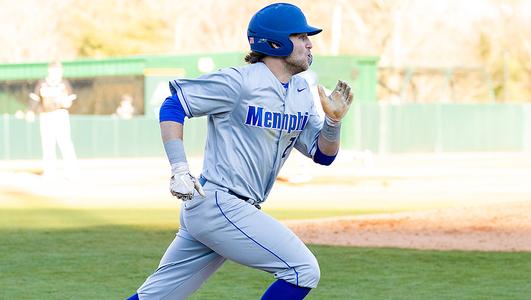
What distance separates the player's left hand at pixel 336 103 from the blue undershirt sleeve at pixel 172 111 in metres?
0.67

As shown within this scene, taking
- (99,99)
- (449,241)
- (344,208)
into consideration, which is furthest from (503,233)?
(99,99)

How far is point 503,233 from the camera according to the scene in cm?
1204

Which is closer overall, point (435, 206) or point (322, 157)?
point (322, 157)

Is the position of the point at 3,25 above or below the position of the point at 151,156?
above

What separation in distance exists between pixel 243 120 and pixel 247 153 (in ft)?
0.51

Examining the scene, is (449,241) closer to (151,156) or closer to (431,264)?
(431,264)

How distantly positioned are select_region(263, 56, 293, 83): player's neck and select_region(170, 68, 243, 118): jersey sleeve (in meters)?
0.26

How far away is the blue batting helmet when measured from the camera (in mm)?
5457

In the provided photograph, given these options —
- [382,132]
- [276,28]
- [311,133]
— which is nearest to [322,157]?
[311,133]

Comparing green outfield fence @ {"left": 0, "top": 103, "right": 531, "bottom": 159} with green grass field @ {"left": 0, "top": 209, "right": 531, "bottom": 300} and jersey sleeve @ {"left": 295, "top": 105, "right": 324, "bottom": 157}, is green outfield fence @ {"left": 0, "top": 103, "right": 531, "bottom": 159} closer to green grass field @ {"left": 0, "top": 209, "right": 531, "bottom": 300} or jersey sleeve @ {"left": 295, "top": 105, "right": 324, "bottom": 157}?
green grass field @ {"left": 0, "top": 209, "right": 531, "bottom": 300}

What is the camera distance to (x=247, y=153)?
17.7 feet

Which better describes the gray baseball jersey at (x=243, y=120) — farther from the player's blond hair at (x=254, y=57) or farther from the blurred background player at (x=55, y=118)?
the blurred background player at (x=55, y=118)

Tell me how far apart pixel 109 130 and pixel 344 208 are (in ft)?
54.9

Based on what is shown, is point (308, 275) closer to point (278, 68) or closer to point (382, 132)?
point (278, 68)
